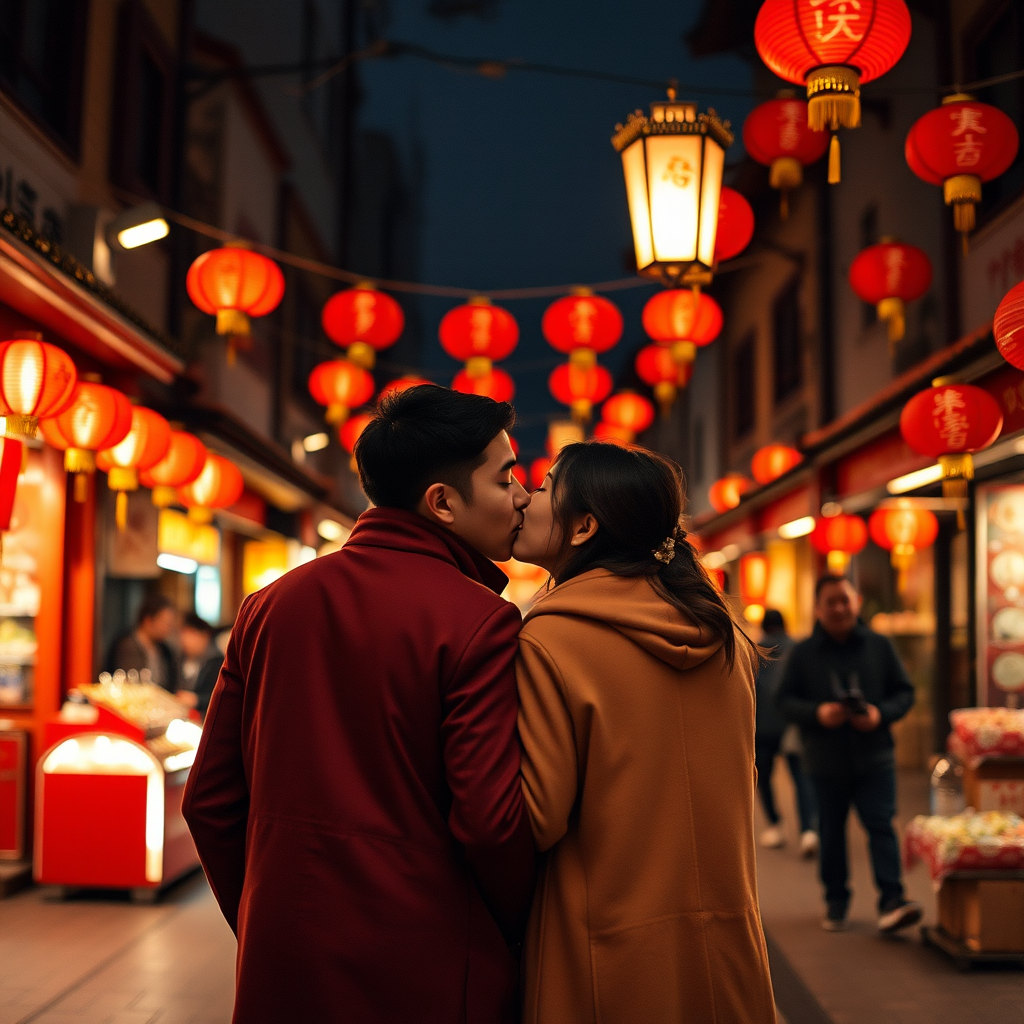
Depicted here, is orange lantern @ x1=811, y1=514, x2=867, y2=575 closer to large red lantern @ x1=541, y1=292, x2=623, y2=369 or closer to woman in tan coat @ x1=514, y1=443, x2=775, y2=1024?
large red lantern @ x1=541, y1=292, x2=623, y2=369

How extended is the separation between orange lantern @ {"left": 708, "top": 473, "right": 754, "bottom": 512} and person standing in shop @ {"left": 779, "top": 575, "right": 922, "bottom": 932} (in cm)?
1008

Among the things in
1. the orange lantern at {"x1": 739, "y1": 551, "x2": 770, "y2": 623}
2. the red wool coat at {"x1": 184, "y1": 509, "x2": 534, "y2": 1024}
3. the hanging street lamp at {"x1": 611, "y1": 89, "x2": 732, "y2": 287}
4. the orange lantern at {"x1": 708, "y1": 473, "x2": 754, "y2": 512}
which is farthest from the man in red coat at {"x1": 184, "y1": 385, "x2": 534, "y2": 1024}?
the orange lantern at {"x1": 739, "y1": 551, "x2": 770, "y2": 623}

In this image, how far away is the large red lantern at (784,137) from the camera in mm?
6844

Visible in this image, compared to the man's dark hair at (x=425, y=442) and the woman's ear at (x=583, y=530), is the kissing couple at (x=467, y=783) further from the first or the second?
the woman's ear at (x=583, y=530)

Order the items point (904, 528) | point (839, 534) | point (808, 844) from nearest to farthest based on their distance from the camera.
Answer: point (808, 844)
point (904, 528)
point (839, 534)

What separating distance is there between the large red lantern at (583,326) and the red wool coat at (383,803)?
7.44m

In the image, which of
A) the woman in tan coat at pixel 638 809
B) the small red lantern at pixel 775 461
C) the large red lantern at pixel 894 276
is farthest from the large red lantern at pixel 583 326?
the woman in tan coat at pixel 638 809

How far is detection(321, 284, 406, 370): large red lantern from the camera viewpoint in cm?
955

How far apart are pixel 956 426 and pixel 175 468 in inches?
248

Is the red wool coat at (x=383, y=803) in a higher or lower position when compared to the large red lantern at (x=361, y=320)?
lower

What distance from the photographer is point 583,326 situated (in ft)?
31.0

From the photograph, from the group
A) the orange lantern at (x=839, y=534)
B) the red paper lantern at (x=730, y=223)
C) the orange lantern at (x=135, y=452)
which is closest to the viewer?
the red paper lantern at (x=730, y=223)

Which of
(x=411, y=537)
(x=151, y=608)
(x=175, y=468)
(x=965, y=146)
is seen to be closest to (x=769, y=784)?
(x=965, y=146)

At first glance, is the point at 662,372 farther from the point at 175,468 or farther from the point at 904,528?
the point at 175,468
